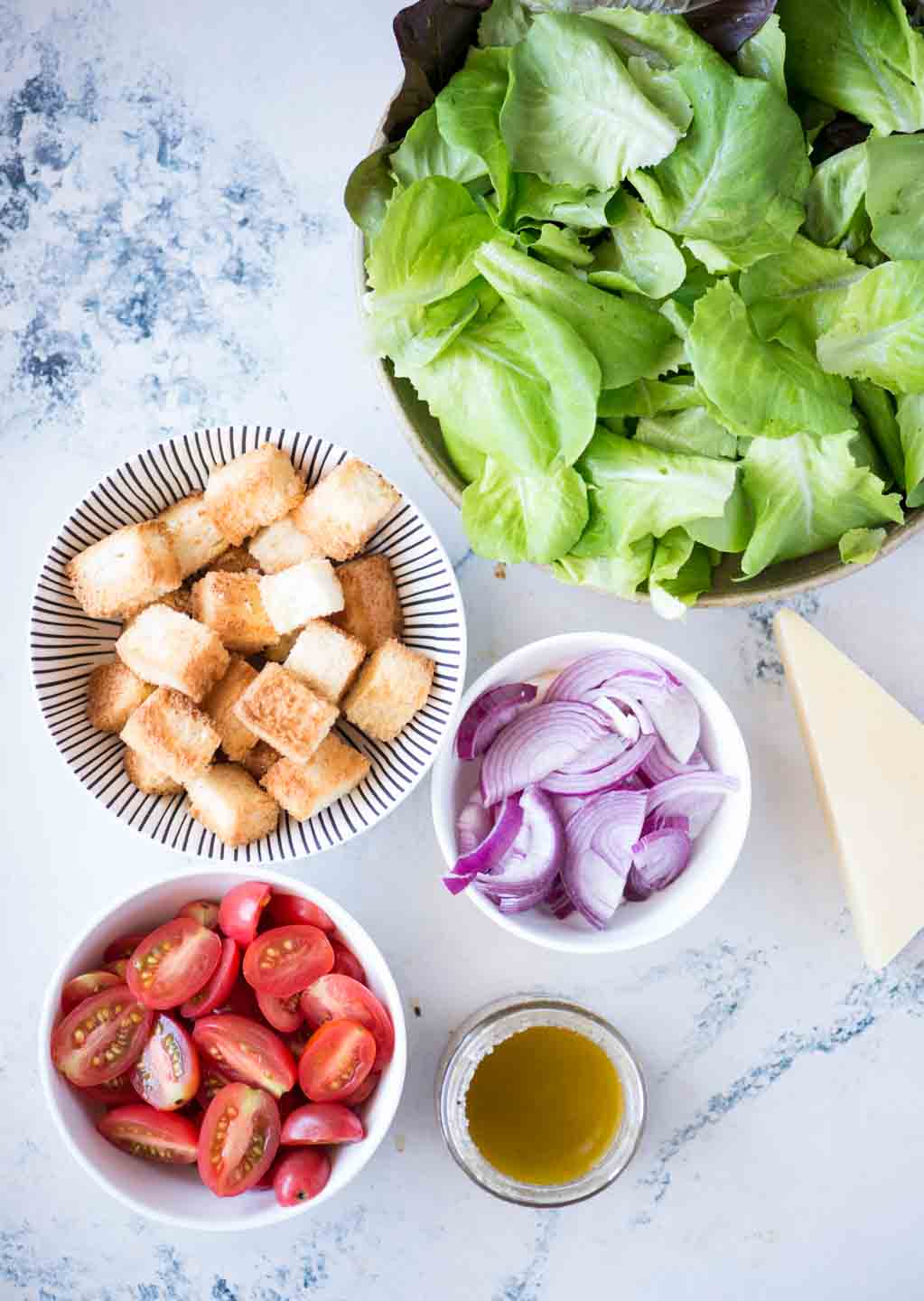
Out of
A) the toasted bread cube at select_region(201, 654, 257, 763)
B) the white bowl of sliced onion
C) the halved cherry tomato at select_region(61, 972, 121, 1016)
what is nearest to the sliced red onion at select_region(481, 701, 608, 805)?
the white bowl of sliced onion

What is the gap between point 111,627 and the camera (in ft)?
5.53

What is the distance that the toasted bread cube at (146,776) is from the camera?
160 centimetres

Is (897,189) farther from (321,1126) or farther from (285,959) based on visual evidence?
(321,1126)

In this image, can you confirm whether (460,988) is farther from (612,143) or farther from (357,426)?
(612,143)

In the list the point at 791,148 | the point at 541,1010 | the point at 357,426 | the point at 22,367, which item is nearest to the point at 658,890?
the point at 541,1010

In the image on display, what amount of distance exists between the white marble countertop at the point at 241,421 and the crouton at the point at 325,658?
0.23 m

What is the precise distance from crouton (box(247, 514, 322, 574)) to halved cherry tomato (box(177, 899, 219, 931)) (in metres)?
0.42

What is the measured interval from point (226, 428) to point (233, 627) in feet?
0.81

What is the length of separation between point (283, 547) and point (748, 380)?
63cm

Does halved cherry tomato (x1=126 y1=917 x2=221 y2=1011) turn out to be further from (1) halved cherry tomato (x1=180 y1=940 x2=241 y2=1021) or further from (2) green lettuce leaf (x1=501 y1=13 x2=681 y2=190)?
(2) green lettuce leaf (x1=501 y1=13 x2=681 y2=190)

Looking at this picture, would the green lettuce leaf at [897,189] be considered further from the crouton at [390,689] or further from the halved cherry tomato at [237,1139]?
the halved cherry tomato at [237,1139]

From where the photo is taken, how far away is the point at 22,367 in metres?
1.75

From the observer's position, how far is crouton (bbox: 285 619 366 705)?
1.59m

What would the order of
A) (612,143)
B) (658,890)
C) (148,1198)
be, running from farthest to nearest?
1. (658,890)
2. (148,1198)
3. (612,143)
